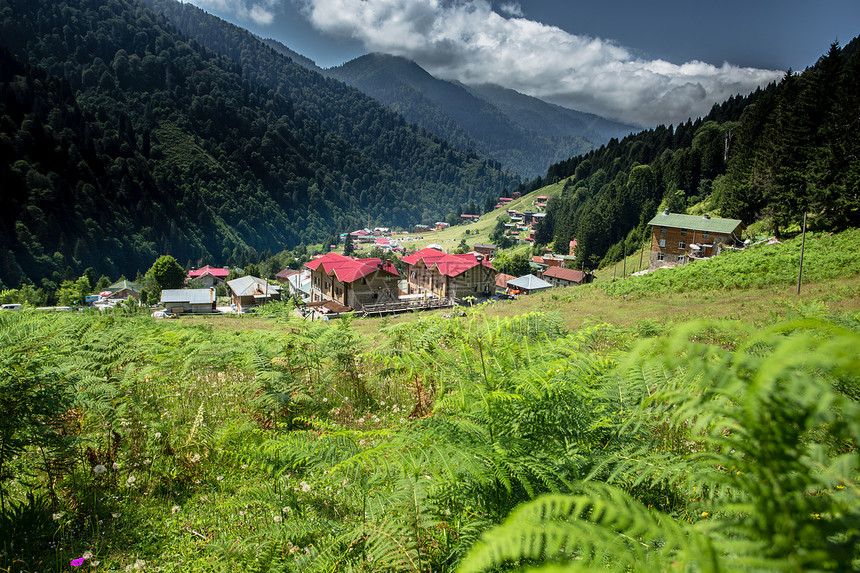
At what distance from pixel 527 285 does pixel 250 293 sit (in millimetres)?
41986

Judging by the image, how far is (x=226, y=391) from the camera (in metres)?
6.04

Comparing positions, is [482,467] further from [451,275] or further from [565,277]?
[565,277]

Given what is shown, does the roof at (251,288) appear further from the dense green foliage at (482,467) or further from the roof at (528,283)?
the dense green foliage at (482,467)

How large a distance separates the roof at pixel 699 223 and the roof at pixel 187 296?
197 feet

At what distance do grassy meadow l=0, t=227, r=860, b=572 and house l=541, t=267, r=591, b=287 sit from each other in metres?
64.7

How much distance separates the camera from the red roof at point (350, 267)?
45125mm

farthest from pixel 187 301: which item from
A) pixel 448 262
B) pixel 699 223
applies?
pixel 699 223

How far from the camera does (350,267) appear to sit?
153ft

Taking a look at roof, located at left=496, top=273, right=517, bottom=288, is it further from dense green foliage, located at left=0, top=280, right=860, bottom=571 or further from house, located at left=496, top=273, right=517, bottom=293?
dense green foliage, located at left=0, top=280, right=860, bottom=571

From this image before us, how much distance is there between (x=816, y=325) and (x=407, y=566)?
2043 millimetres

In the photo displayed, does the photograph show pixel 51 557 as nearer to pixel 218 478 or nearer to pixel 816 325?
pixel 218 478

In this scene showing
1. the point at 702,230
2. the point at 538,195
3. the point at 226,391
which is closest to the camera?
the point at 226,391

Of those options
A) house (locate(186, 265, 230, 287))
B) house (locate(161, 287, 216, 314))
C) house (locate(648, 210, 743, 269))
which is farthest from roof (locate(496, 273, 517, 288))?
house (locate(186, 265, 230, 287))

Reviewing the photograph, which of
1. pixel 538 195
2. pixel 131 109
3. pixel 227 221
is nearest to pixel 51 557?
pixel 538 195
